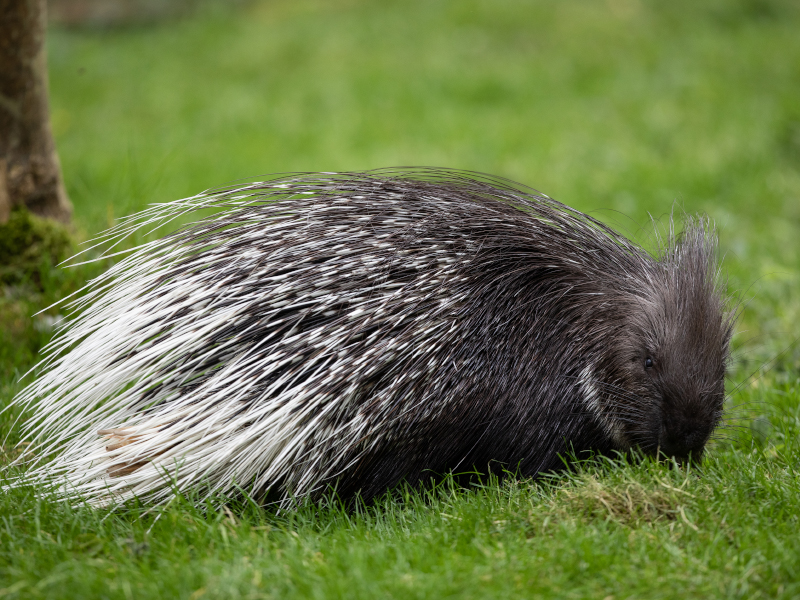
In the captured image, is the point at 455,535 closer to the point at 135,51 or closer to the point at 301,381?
the point at 301,381

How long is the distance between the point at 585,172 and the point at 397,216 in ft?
14.4

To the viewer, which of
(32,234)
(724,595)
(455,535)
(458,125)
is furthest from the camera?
(458,125)

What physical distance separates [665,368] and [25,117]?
3.32 m

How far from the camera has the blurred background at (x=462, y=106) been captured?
222 inches

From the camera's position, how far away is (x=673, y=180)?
21.0 feet

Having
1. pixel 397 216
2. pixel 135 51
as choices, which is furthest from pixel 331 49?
pixel 397 216

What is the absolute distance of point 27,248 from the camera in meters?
3.76

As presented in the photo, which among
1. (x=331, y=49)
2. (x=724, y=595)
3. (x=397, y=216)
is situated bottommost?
(x=724, y=595)

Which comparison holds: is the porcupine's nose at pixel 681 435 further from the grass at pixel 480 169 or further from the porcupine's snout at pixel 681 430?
the grass at pixel 480 169

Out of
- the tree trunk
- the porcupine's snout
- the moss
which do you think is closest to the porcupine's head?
the porcupine's snout

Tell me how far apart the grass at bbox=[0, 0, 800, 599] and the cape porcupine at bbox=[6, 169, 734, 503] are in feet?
0.50

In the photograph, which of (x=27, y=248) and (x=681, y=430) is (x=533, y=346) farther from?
(x=27, y=248)

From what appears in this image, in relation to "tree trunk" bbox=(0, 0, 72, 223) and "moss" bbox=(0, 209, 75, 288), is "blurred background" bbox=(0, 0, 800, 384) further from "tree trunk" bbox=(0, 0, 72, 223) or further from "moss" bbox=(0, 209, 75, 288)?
"tree trunk" bbox=(0, 0, 72, 223)

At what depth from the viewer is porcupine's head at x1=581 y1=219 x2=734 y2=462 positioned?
2.60 meters
